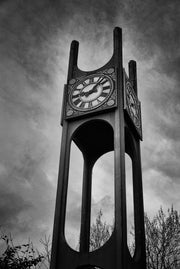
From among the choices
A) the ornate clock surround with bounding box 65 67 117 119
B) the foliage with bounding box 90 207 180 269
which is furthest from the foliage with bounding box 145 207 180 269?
the ornate clock surround with bounding box 65 67 117 119

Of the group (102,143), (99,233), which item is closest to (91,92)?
(102,143)

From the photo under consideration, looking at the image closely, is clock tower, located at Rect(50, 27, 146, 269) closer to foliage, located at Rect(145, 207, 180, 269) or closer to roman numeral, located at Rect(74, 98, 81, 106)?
roman numeral, located at Rect(74, 98, 81, 106)

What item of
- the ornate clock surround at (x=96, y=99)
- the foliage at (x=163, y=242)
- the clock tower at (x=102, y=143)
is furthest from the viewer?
the foliage at (x=163, y=242)

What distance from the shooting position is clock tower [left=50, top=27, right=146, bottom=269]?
1004 cm

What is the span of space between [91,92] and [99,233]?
9.71 m

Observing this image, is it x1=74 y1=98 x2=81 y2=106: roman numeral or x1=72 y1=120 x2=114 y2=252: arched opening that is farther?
x1=74 y1=98 x2=81 y2=106: roman numeral

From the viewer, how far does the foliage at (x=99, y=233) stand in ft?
61.4

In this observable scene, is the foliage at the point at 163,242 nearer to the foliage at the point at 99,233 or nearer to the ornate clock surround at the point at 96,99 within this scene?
the foliage at the point at 99,233

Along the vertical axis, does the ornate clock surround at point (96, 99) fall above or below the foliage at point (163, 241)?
above

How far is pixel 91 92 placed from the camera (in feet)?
43.5

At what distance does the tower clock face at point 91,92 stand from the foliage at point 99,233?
8988 mm

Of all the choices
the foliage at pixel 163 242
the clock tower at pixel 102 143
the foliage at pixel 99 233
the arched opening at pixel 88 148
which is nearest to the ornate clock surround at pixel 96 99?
the clock tower at pixel 102 143

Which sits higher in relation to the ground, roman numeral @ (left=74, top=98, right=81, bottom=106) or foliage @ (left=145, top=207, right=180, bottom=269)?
roman numeral @ (left=74, top=98, right=81, bottom=106)

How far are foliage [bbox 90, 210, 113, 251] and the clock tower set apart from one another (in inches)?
250
